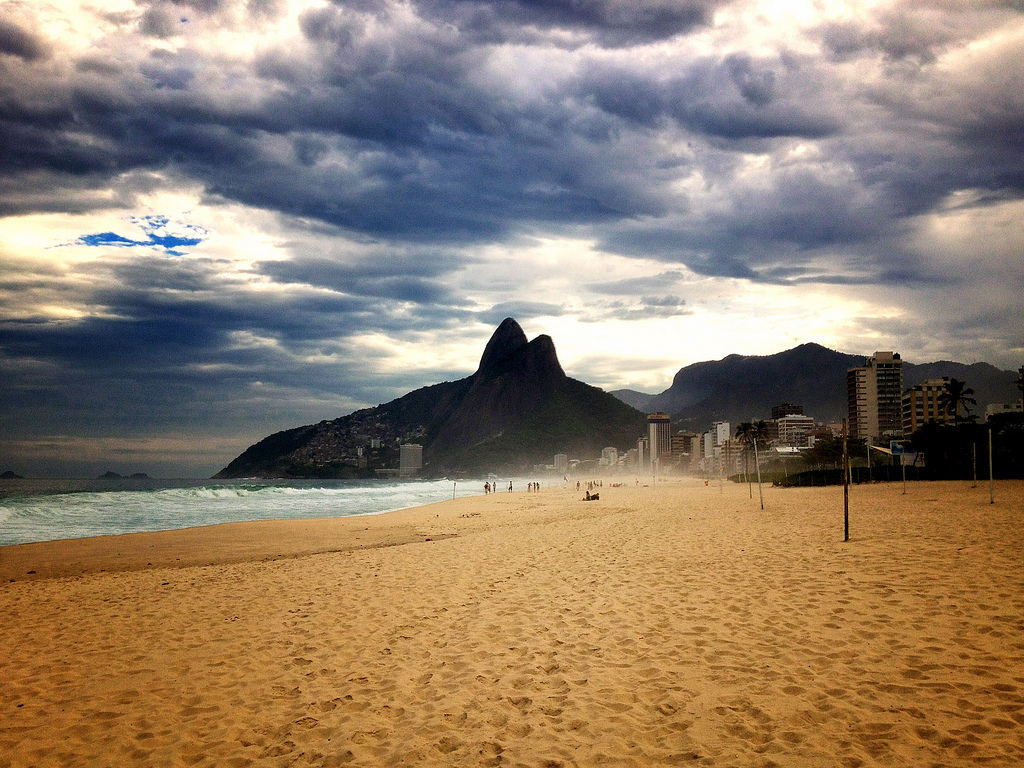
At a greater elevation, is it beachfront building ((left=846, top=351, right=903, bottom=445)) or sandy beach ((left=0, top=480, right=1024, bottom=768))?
beachfront building ((left=846, top=351, right=903, bottom=445))

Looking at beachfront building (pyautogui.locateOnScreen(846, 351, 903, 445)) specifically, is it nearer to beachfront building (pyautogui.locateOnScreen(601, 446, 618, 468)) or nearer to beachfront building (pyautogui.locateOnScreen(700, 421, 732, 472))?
beachfront building (pyautogui.locateOnScreen(700, 421, 732, 472))

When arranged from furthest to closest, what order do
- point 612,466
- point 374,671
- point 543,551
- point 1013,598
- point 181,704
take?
point 612,466 → point 543,551 → point 1013,598 → point 374,671 → point 181,704

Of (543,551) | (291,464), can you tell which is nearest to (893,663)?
Answer: (543,551)

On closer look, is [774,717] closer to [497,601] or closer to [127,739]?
[497,601]

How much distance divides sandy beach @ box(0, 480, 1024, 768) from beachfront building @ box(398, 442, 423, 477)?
16602cm

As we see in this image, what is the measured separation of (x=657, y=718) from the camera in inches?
187

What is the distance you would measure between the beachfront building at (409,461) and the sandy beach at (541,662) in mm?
166016

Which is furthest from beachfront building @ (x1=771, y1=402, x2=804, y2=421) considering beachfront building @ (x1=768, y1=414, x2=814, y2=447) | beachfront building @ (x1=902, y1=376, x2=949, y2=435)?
beachfront building @ (x1=902, y1=376, x2=949, y2=435)

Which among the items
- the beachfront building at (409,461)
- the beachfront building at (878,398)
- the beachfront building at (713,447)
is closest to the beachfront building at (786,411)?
the beachfront building at (713,447)

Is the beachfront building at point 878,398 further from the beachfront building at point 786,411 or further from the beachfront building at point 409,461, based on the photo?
the beachfront building at point 409,461

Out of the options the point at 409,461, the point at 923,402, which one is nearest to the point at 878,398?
the point at 923,402

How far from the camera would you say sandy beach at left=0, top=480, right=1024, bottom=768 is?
14.6 ft

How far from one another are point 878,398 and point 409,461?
129381 mm

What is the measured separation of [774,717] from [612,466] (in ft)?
547
